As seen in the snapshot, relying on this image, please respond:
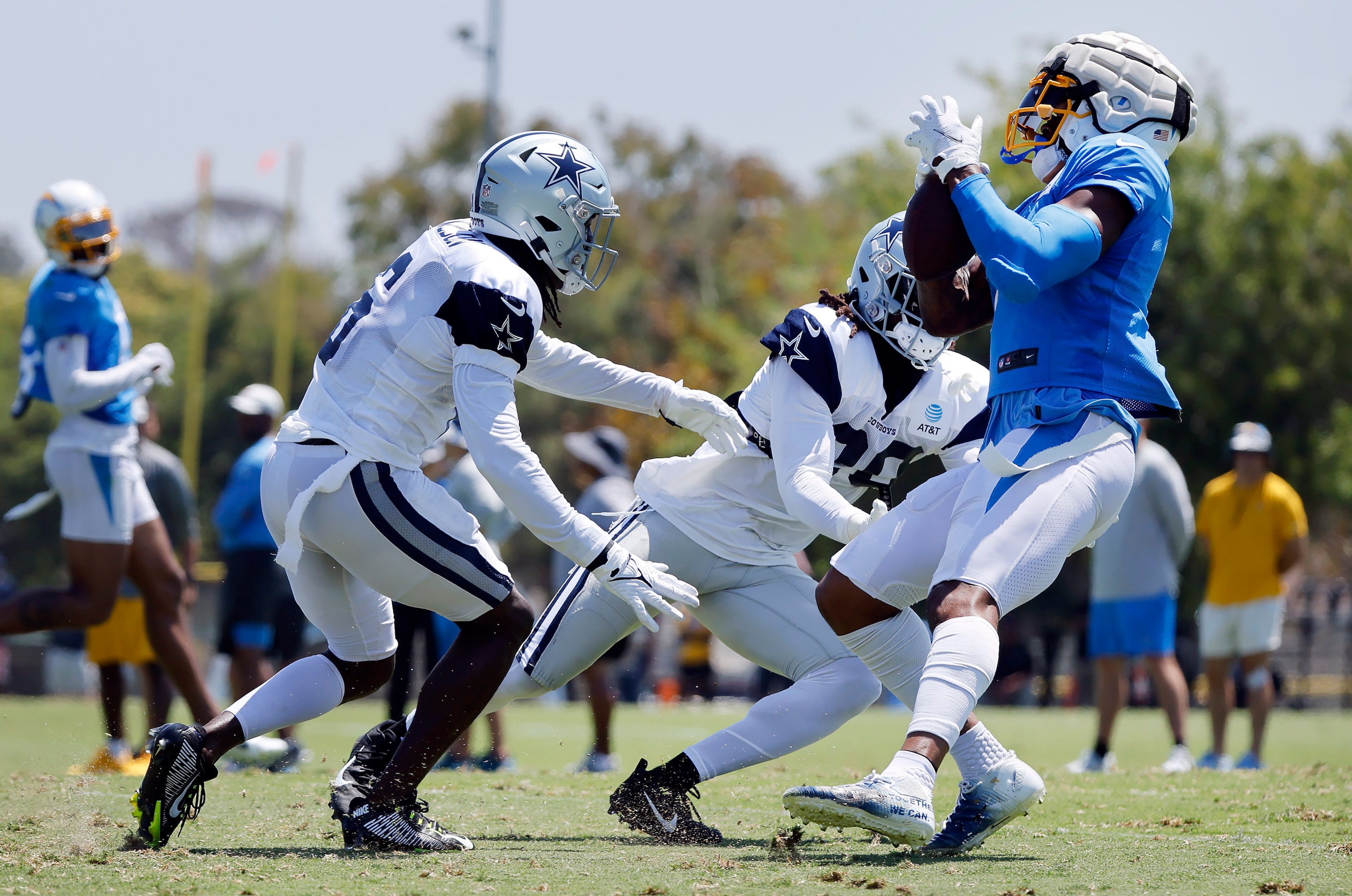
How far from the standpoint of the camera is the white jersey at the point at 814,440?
4762mm

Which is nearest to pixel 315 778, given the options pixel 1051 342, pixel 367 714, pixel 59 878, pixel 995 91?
pixel 59 878

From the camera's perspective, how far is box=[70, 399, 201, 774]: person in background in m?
8.34

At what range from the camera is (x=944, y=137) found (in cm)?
410

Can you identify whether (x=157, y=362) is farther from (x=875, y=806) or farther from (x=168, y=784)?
(x=875, y=806)

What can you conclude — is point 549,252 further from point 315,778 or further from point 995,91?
point 995,91

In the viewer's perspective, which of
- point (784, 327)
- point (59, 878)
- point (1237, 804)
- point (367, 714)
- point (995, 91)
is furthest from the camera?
point (995, 91)

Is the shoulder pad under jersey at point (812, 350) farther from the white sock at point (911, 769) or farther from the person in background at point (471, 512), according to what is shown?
the person in background at point (471, 512)

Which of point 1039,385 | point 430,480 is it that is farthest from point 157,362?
point 1039,385

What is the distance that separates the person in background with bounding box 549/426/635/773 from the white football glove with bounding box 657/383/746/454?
3.44 meters

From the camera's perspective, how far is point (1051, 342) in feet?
13.3

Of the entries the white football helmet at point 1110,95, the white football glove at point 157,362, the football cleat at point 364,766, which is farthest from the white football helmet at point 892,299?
the white football glove at point 157,362

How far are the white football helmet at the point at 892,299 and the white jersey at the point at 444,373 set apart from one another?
116cm

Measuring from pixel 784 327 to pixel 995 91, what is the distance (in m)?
26.0

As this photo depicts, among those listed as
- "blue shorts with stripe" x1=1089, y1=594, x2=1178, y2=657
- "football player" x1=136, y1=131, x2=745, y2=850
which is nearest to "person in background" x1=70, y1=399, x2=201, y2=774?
"football player" x1=136, y1=131, x2=745, y2=850
